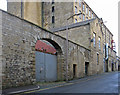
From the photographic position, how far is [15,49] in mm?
9664

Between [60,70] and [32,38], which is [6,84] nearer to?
[32,38]

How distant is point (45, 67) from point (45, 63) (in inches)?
15.7

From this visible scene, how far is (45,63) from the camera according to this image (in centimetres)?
1371

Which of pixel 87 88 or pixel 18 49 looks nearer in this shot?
pixel 87 88

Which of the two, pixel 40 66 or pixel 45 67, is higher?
pixel 40 66

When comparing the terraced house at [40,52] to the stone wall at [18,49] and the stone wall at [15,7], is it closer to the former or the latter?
the stone wall at [18,49]

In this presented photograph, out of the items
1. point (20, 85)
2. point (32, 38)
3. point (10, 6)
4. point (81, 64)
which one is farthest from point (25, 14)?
point (20, 85)

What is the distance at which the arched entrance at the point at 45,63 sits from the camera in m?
12.8

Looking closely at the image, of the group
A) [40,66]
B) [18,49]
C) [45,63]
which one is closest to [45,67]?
[45,63]

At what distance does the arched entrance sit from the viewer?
12.8 m

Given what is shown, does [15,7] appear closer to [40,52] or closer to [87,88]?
[40,52]

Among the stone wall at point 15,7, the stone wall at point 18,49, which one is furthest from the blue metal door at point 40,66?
the stone wall at point 15,7

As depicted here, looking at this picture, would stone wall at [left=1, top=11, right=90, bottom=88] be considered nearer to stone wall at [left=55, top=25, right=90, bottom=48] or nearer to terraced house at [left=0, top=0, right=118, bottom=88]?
terraced house at [left=0, top=0, right=118, bottom=88]

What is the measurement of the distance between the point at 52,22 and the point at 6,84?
31.8 meters
